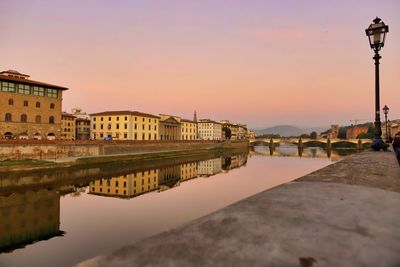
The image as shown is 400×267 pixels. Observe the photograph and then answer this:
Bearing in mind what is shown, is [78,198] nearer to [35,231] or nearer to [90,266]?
[35,231]

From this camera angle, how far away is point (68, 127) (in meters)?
87.0

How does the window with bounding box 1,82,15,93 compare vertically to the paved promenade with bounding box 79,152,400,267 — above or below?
above

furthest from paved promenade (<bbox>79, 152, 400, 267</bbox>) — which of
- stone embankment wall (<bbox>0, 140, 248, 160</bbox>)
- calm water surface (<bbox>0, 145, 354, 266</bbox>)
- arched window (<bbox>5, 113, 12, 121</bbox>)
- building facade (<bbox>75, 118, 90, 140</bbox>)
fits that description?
building facade (<bbox>75, 118, 90, 140</bbox>)

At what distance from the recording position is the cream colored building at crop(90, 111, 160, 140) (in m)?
81.6

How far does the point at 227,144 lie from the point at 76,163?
74682mm

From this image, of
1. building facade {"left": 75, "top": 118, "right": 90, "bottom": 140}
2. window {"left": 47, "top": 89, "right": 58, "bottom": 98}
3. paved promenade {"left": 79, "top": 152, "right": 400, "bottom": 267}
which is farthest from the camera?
building facade {"left": 75, "top": 118, "right": 90, "bottom": 140}

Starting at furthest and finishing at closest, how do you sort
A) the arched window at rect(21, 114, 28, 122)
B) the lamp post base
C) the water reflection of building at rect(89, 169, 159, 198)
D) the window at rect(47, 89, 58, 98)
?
the window at rect(47, 89, 58, 98)
the arched window at rect(21, 114, 28, 122)
the water reflection of building at rect(89, 169, 159, 198)
the lamp post base

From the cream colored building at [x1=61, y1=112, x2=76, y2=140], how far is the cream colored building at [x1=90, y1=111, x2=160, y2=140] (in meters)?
6.56

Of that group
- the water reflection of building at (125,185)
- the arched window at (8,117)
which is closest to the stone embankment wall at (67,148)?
the arched window at (8,117)

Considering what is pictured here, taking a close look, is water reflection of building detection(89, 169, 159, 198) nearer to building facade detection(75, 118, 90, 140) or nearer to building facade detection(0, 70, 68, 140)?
building facade detection(0, 70, 68, 140)

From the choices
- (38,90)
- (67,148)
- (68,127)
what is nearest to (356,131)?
(68,127)

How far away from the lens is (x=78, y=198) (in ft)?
83.6

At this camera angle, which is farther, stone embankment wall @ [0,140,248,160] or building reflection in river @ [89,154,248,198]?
stone embankment wall @ [0,140,248,160]

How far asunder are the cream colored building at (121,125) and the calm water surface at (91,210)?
43747 millimetres
